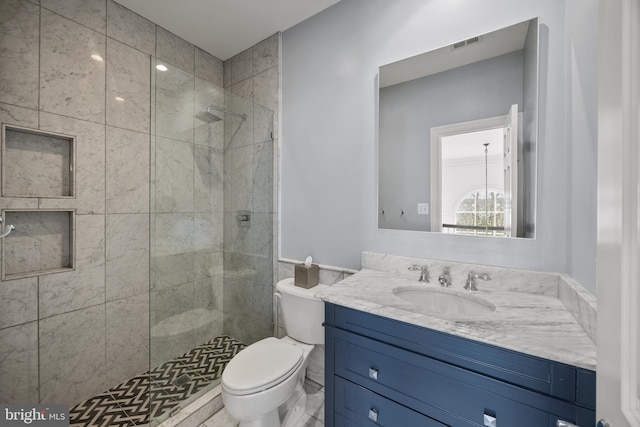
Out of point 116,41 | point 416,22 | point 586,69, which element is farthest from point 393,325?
point 116,41

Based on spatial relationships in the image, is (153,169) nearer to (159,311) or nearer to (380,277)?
(159,311)

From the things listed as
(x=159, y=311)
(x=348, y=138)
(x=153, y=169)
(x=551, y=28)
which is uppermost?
(x=551, y=28)

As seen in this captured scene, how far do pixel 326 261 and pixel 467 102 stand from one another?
1.23 metres

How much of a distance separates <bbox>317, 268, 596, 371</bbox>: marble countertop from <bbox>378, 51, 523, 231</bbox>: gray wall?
49cm

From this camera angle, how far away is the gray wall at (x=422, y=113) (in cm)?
128

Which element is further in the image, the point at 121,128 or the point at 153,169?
the point at 121,128

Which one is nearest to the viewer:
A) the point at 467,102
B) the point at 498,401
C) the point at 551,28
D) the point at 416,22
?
the point at 498,401

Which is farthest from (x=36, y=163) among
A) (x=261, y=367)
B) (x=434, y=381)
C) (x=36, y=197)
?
(x=434, y=381)

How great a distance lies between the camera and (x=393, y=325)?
1021 mm

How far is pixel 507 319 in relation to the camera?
36.8 inches

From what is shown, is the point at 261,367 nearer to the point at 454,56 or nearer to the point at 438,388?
the point at 438,388

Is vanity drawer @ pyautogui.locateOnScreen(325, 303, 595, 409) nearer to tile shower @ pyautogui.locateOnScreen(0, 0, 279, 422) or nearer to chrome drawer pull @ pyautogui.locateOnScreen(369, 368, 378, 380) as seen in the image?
→ chrome drawer pull @ pyautogui.locateOnScreen(369, 368, 378, 380)

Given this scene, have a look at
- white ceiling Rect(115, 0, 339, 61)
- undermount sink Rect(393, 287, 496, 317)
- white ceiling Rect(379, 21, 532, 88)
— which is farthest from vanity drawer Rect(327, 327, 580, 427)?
white ceiling Rect(115, 0, 339, 61)

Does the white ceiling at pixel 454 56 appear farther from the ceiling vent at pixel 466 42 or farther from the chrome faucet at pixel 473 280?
the chrome faucet at pixel 473 280
